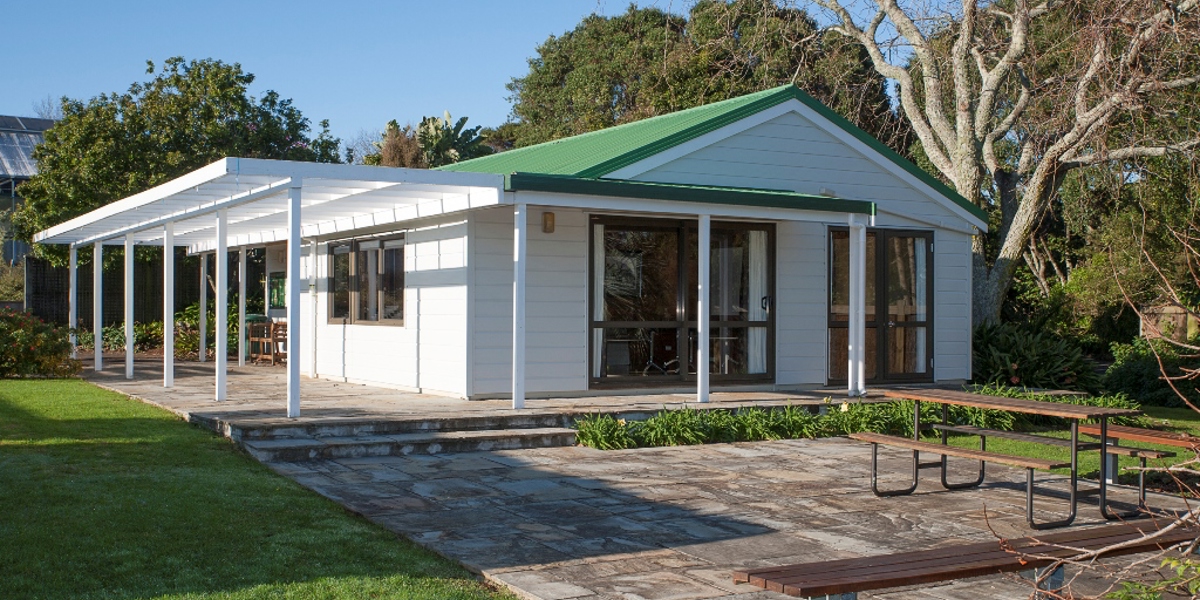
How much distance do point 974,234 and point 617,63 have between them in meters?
21.6

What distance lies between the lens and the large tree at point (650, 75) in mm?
23359

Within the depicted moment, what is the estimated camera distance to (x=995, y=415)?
12.9 metres

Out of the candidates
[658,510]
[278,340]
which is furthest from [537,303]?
[278,340]

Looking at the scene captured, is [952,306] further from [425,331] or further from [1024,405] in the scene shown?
[1024,405]

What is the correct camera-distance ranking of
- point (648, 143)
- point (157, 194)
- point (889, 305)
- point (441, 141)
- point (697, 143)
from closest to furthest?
point (157, 194)
point (648, 143)
point (697, 143)
point (889, 305)
point (441, 141)

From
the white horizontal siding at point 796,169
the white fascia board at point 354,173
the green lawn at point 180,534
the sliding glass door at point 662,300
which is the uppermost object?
the white horizontal siding at point 796,169

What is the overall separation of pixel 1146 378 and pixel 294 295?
43.7ft

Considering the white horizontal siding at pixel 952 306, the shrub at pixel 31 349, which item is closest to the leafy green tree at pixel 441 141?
the shrub at pixel 31 349

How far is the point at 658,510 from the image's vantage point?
748 cm

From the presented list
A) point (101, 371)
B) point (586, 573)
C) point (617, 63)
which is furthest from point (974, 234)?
point (617, 63)

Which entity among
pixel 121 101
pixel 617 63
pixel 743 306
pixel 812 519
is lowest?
pixel 812 519

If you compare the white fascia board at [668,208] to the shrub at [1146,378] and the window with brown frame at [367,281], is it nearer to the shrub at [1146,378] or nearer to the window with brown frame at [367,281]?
the window with brown frame at [367,281]

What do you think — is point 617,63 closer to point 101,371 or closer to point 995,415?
point 101,371

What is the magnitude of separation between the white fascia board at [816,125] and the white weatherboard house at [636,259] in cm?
3
